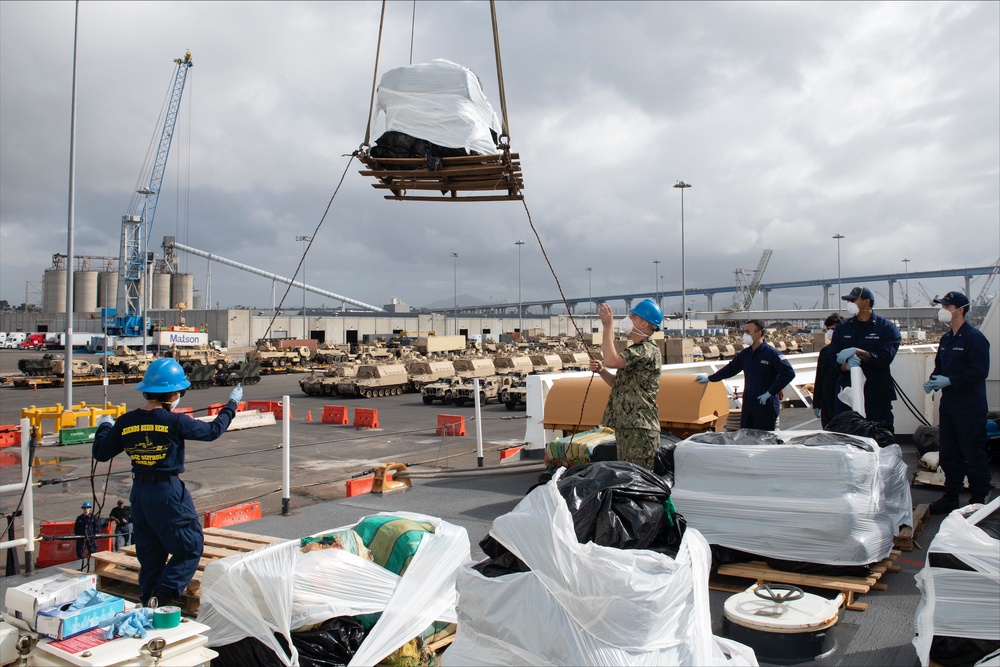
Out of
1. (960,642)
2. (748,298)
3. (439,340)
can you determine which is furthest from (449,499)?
(748,298)

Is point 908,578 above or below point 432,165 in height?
below

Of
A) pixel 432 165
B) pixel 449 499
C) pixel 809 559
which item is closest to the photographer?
pixel 809 559

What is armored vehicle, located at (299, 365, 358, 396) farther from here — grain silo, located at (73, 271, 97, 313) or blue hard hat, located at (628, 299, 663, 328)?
grain silo, located at (73, 271, 97, 313)

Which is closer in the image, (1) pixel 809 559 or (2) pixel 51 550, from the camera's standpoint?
(1) pixel 809 559

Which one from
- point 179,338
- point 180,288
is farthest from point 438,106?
point 180,288

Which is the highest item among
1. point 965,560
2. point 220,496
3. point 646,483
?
point 646,483

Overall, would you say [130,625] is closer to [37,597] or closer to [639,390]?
[37,597]

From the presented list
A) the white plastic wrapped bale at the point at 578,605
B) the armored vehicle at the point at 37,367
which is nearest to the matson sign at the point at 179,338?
the armored vehicle at the point at 37,367

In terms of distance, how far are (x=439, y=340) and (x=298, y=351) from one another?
10.5 m

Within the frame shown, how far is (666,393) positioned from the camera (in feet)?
25.4

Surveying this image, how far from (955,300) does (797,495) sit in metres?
2.48

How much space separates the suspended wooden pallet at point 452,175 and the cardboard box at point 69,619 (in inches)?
162

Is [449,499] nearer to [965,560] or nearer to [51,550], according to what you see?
[51,550]

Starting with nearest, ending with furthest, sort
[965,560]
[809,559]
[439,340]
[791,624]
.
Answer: [965,560]
[791,624]
[809,559]
[439,340]
